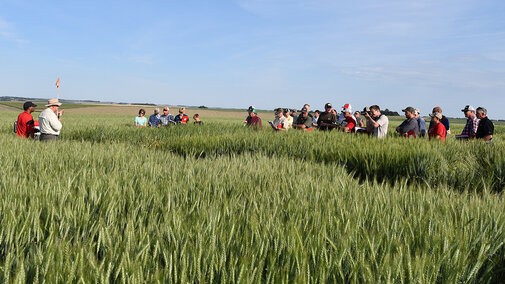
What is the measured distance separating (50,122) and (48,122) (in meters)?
0.10

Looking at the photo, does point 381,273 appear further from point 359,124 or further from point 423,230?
point 359,124

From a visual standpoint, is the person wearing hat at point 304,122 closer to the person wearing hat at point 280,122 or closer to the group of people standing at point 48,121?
the person wearing hat at point 280,122

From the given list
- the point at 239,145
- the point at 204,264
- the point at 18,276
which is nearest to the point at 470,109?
the point at 239,145

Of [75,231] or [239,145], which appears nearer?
[75,231]

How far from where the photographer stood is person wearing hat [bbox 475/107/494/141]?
807 cm

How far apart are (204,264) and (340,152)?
5.43 m

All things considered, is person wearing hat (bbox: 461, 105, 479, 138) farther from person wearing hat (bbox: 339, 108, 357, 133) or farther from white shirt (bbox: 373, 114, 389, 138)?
person wearing hat (bbox: 339, 108, 357, 133)

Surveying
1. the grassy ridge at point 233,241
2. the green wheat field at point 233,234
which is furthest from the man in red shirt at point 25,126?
the grassy ridge at point 233,241

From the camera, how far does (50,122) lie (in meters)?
7.47

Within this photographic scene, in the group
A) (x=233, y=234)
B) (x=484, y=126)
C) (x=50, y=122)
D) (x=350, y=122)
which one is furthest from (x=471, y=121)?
(x=50, y=122)

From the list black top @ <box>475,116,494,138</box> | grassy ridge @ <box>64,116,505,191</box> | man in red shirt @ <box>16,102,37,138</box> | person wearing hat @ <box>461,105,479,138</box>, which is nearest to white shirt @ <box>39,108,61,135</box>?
man in red shirt @ <box>16,102,37,138</box>

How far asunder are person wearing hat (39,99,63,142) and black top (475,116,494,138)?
9.51 meters

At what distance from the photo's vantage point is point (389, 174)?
5.90 meters

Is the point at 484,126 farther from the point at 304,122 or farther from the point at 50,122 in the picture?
the point at 50,122
